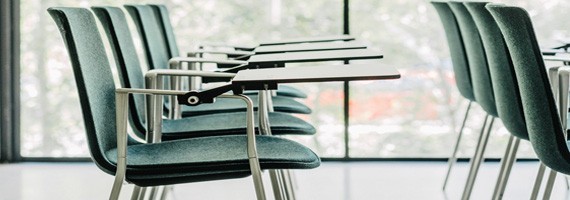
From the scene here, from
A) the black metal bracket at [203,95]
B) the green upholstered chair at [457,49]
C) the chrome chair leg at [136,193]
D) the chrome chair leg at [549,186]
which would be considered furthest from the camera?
the green upholstered chair at [457,49]

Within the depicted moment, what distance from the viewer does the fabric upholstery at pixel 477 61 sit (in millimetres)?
3215

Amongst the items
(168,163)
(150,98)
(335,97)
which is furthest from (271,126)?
(335,97)

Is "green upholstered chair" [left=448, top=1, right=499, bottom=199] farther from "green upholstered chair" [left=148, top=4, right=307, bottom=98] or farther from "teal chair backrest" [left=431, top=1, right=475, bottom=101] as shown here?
"green upholstered chair" [left=148, top=4, right=307, bottom=98]

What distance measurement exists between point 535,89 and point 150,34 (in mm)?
1894

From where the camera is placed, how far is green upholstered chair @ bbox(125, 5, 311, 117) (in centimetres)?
355

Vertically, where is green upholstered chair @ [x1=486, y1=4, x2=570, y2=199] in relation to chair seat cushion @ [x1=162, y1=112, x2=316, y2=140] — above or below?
above

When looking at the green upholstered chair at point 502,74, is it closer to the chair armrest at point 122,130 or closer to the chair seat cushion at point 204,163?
the chair seat cushion at point 204,163

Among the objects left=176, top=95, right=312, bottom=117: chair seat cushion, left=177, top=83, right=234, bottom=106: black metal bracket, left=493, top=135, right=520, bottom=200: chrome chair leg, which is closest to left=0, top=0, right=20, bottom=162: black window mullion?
left=176, top=95, right=312, bottom=117: chair seat cushion

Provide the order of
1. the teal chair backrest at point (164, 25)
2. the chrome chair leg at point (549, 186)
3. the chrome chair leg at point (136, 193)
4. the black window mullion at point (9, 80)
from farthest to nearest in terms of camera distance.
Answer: the black window mullion at point (9, 80), the teal chair backrest at point (164, 25), the chrome chair leg at point (136, 193), the chrome chair leg at point (549, 186)

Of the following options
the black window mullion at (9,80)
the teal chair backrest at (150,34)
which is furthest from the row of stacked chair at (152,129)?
the black window mullion at (9,80)

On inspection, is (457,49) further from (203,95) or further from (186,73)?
(203,95)

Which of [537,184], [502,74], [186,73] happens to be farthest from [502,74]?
[186,73]

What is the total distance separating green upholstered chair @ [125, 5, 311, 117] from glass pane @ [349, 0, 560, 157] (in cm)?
108

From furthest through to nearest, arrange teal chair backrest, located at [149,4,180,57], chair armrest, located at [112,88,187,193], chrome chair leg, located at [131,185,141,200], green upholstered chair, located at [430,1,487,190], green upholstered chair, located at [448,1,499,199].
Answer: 1. teal chair backrest, located at [149,4,180,57]
2. green upholstered chair, located at [430,1,487,190]
3. green upholstered chair, located at [448,1,499,199]
4. chrome chair leg, located at [131,185,141,200]
5. chair armrest, located at [112,88,187,193]
